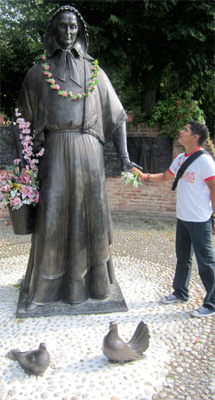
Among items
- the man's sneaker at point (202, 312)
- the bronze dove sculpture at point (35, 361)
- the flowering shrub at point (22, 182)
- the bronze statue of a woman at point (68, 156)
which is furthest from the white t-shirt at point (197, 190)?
the bronze dove sculpture at point (35, 361)

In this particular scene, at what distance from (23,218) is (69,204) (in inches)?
17.9

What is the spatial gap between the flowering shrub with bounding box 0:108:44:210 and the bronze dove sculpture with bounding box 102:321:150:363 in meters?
1.34

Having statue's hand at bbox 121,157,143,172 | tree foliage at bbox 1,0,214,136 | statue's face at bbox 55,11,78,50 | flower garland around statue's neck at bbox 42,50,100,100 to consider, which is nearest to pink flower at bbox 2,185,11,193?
flower garland around statue's neck at bbox 42,50,100,100

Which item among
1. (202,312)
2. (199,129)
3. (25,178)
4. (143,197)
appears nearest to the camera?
(25,178)

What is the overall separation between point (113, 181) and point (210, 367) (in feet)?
21.8

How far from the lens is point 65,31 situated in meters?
3.18

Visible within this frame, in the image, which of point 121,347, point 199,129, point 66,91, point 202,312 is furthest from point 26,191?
point 202,312

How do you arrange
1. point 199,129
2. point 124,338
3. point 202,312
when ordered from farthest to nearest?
1. point 202,312
2. point 199,129
3. point 124,338

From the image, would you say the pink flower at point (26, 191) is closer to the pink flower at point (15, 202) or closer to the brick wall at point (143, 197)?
the pink flower at point (15, 202)

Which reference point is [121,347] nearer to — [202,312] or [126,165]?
[202,312]

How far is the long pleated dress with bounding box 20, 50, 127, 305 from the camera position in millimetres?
3268

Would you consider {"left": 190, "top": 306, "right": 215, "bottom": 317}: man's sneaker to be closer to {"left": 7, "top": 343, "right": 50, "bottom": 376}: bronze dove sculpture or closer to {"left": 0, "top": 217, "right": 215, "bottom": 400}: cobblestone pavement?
{"left": 0, "top": 217, "right": 215, "bottom": 400}: cobblestone pavement

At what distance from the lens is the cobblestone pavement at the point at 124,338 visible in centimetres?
251

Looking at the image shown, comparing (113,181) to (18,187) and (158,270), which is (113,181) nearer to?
(158,270)
